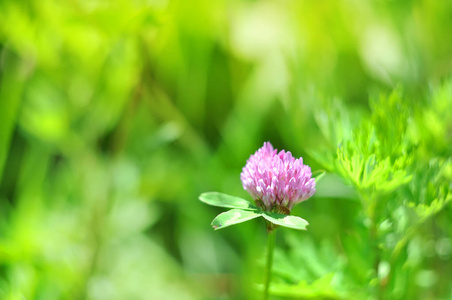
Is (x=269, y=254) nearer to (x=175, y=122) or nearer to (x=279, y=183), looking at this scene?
(x=279, y=183)

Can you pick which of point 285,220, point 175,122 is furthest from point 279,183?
point 175,122

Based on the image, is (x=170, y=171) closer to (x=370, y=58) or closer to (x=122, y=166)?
(x=122, y=166)

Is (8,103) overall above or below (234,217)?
above

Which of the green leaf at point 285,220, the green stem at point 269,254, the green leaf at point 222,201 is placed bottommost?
the green stem at point 269,254

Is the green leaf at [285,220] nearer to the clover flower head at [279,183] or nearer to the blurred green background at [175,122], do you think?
the clover flower head at [279,183]

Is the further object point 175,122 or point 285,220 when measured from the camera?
point 175,122

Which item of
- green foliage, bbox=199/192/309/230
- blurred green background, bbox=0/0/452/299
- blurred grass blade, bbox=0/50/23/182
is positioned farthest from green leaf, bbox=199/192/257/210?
blurred grass blade, bbox=0/50/23/182

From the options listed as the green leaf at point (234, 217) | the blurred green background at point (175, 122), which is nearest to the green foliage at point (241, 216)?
the green leaf at point (234, 217)
